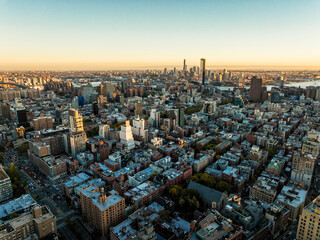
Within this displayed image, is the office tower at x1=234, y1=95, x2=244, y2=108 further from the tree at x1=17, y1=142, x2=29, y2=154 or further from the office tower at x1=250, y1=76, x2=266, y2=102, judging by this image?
the tree at x1=17, y1=142, x2=29, y2=154

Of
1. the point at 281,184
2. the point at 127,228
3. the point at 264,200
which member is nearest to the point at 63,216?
the point at 127,228

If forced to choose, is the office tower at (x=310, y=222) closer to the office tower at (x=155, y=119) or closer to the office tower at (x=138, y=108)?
the office tower at (x=155, y=119)

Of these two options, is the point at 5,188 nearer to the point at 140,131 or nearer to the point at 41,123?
the point at 140,131

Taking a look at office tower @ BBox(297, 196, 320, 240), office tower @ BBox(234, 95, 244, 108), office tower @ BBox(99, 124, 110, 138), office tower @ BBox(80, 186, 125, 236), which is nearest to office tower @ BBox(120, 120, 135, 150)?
office tower @ BBox(99, 124, 110, 138)

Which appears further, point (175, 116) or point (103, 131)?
point (175, 116)

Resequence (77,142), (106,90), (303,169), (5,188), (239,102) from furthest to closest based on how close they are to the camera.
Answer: (106,90)
(239,102)
(77,142)
(303,169)
(5,188)

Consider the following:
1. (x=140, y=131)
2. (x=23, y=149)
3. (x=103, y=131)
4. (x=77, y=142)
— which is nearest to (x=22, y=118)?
(x=23, y=149)

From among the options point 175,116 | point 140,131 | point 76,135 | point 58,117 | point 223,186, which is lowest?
point 223,186
